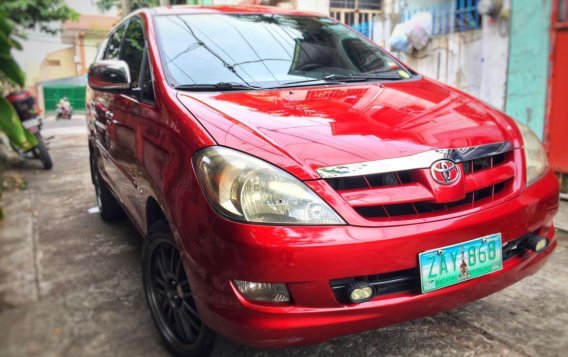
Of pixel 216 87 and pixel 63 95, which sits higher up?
pixel 216 87

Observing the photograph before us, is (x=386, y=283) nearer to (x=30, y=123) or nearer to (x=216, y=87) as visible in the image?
(x=216, y=87)

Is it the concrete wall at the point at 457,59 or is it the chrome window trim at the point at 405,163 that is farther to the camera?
the concrete wall at the point at 457,59

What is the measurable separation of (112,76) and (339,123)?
4.39 feet

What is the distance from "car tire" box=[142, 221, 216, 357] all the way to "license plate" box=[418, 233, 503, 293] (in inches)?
33.4

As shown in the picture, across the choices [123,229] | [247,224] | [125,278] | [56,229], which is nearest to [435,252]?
[247,224]

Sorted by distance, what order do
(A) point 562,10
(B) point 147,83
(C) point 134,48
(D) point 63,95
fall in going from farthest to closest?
(D) point 63,95 → (A) point 562,10 → (C) point 134,48 → (B) point 147,83

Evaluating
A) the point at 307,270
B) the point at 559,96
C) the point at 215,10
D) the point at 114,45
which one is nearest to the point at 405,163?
the point at 307,270

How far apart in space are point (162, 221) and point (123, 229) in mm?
2092

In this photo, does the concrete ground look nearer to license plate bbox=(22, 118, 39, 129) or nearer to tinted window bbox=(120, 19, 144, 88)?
tinted window bbox=(120, 19, 144, 88)

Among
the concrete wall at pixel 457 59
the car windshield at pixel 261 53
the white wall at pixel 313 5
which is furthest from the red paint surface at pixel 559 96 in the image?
the white wall at pixel 313 5

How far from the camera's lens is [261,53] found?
257cm

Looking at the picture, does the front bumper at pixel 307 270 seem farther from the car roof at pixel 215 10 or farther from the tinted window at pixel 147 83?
the car roof at pixel 215 10

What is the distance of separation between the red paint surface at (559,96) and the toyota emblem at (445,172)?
3.32 metres

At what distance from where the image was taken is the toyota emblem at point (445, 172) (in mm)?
1679
